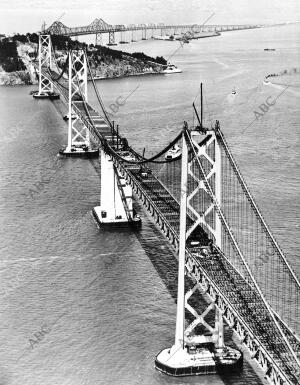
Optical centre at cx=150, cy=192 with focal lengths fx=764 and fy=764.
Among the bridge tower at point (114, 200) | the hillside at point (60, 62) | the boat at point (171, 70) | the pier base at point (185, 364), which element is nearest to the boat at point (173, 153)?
the bridge tower at point (114, 200)

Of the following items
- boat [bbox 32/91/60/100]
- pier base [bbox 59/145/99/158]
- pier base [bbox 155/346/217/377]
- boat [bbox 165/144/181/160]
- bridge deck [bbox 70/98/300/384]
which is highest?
bridge deck [bbox 70/98/300/384]

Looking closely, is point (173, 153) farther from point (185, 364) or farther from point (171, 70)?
point (171, 70)

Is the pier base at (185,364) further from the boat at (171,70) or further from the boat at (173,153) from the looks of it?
the boat at (171,70)

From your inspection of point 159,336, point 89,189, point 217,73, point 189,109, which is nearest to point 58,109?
point 189,109

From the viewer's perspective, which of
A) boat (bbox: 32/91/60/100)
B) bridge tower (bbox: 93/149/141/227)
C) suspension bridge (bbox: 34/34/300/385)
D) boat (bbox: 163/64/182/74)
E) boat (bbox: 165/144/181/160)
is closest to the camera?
suspension bridge (bbox: 34/34/300/385)

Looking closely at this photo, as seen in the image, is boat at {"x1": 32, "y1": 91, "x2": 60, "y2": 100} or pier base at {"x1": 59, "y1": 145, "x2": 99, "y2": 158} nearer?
pier base at {"x1": 59, "y1": 145, "x2": 99, "y2": 158}

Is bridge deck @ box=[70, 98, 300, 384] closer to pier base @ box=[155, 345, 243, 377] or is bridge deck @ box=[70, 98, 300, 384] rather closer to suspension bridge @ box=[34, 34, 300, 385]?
suspension bridge @ box=[34, 34, 300, 385]

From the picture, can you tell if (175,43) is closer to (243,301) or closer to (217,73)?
(217,73)

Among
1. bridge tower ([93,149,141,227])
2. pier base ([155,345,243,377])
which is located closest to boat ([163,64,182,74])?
bridge tower ([93,149,141,227])

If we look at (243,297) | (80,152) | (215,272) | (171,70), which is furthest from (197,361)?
(171,70)

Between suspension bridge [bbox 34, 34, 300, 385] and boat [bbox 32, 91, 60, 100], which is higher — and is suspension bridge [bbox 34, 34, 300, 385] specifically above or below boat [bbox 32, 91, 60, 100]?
above
